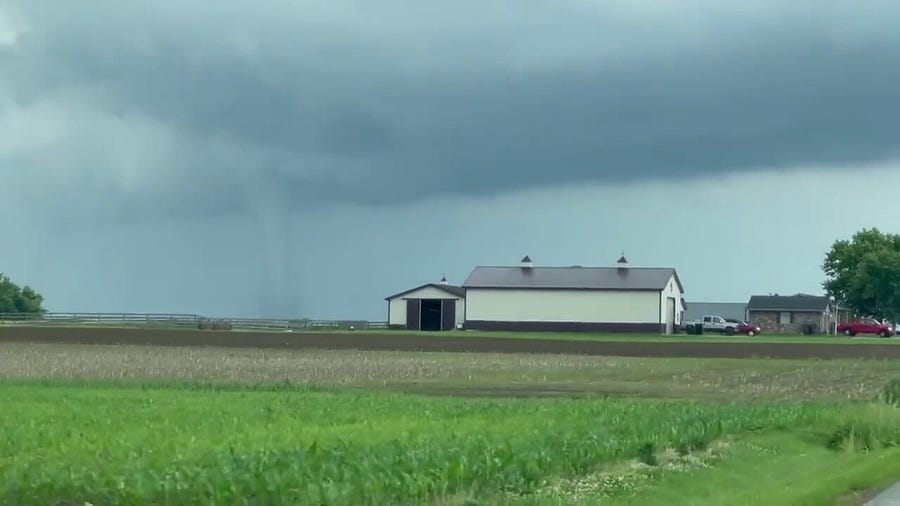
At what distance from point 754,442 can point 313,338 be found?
50.2 meters

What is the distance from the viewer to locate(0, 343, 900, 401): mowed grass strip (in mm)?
40969

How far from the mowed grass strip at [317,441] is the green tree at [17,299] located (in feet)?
431

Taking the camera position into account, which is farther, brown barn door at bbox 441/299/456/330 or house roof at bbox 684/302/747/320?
house roof at bbox 684/302/747/320

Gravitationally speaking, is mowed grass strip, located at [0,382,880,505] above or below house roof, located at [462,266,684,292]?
below

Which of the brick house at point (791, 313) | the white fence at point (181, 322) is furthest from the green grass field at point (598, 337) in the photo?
the brick house at point (791, 313)

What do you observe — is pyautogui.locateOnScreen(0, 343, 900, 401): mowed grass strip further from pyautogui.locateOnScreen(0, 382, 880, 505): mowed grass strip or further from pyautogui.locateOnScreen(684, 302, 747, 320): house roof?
pyautogui.locateOnScreen(684, 302, 747, 320): house roof

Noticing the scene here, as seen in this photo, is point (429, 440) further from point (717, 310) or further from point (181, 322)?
point (717, 310)

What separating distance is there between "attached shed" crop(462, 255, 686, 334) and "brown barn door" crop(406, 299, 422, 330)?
6.58m

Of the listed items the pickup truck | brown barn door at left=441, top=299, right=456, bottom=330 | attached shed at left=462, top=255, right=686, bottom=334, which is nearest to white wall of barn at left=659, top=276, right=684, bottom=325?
attached shed at left=462, top=255, right=686, bottom=334

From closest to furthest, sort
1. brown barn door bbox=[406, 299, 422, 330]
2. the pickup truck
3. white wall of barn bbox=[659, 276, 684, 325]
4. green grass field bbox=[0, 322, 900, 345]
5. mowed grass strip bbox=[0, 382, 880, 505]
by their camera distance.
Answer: mowed grass strip bbox=[0, 382, 880, 505], green grass field bbox=[0, 322, 900, 345], white wall of barn bbox=[659, 276, 684, 325], brown barn door bbox=[406, 299, 422, 330], the pickup truck

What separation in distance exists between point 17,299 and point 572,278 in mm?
88203

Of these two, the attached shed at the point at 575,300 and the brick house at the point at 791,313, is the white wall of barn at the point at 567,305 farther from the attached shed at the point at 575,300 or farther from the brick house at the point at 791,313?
the brick house at the point at 791,313

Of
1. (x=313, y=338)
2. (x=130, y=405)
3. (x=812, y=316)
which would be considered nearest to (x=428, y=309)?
Answer: (x=313, y=338)

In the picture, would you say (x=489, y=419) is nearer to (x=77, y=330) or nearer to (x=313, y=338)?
(x=313, y=338)
